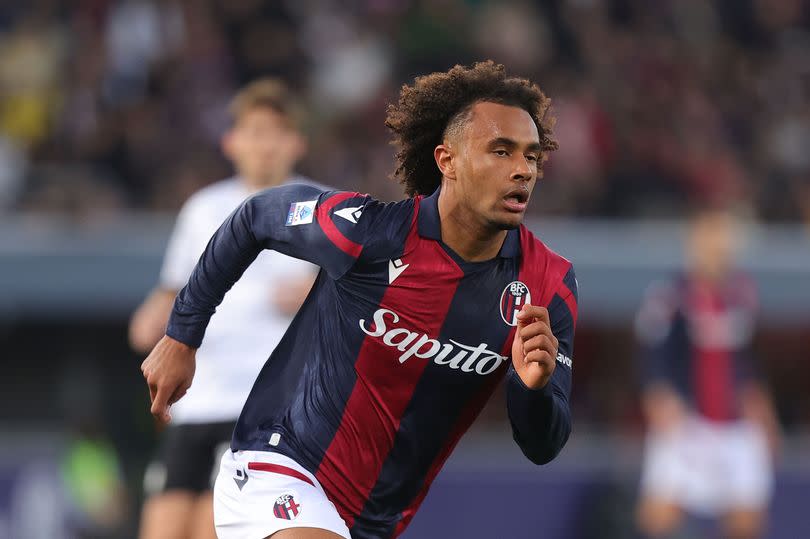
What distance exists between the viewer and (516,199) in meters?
4.51

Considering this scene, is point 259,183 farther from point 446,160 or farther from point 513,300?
point 513,300

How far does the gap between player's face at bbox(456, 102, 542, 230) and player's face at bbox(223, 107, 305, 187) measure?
2410 millimetres

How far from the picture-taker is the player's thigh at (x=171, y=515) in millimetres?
6578

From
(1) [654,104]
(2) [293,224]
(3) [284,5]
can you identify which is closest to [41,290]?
(3) [284,5]

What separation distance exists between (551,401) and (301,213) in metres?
1.00

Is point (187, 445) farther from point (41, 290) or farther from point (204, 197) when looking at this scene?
point (41, 290)

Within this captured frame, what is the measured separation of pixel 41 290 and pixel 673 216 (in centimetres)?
568

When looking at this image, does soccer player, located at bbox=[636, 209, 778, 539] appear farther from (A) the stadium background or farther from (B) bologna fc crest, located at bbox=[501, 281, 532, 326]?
(B) bologna fc crest, located at bbox=[501, 281, 532, 326]

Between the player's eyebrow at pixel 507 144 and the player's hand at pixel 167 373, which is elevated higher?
the player's eyebrow at pixel 507 144

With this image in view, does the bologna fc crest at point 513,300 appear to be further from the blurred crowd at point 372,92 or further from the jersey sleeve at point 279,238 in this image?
the blurred crowd at point 372,92

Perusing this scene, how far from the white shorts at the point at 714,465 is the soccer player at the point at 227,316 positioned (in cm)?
499

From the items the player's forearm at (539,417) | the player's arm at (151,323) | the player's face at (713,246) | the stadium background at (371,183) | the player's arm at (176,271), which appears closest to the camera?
the player's forearm at (539,417)

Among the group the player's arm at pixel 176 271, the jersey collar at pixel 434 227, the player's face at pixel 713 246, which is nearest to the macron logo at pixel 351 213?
the jersey collar at pixel 434 227

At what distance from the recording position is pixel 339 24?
1444cm
